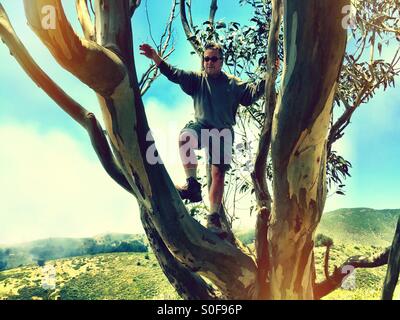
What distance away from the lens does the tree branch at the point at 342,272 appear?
3301 millimetres

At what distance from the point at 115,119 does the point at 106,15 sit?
20.7 inches

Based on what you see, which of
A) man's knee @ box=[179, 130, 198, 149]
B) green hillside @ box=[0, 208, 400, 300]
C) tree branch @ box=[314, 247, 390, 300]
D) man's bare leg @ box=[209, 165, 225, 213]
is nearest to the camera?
man's knee @ box=[179, 130, 198, 149]

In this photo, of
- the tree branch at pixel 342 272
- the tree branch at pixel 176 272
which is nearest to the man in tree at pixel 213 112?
the tree branch at pixel 176 272

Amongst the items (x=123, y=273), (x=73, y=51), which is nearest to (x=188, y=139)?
(x=73, y=51)

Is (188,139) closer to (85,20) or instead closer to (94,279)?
(85,20)

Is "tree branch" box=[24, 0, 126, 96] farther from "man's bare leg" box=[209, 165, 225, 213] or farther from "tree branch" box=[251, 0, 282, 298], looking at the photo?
"man's bare leg" box=[209, 165, 225, 213]

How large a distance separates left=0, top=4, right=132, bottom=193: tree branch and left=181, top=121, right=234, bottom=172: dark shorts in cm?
62

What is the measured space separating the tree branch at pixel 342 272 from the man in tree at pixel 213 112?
92 centimetres

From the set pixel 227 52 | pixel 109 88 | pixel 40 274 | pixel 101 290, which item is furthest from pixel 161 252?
pixel 40 274

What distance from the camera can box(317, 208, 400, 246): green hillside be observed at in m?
13.0

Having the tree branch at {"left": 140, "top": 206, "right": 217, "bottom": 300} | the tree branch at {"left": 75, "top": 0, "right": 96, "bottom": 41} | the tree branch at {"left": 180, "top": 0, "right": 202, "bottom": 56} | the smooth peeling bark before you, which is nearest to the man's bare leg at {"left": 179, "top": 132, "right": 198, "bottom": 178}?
the tree branch at {"left": 140, "top": 206, "right": 217, "bottom": 300}

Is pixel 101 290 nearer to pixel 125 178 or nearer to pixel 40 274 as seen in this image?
pixel 40 274

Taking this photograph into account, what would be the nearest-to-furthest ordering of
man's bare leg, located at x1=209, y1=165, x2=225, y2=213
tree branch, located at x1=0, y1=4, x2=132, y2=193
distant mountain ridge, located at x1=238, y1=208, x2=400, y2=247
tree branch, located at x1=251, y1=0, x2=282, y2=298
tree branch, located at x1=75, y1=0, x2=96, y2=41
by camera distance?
tree branch, located at x1=0, y1=4, x2=132, y2=193
tree branch, located at x1=75, y1=0, x2=96, y2=41
tree branch, located at x1=251, y1=0, x2=282, y2=298
man's bare leg, located at x1=209, y1=165, x2=225, y2=213
distant mountain ridge, located at x1=238, y1=208, x2=400, y2=247

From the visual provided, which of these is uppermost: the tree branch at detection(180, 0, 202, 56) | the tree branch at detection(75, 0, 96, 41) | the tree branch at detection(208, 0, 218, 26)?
the tree branch at detection(208, 0, 218, 26)
